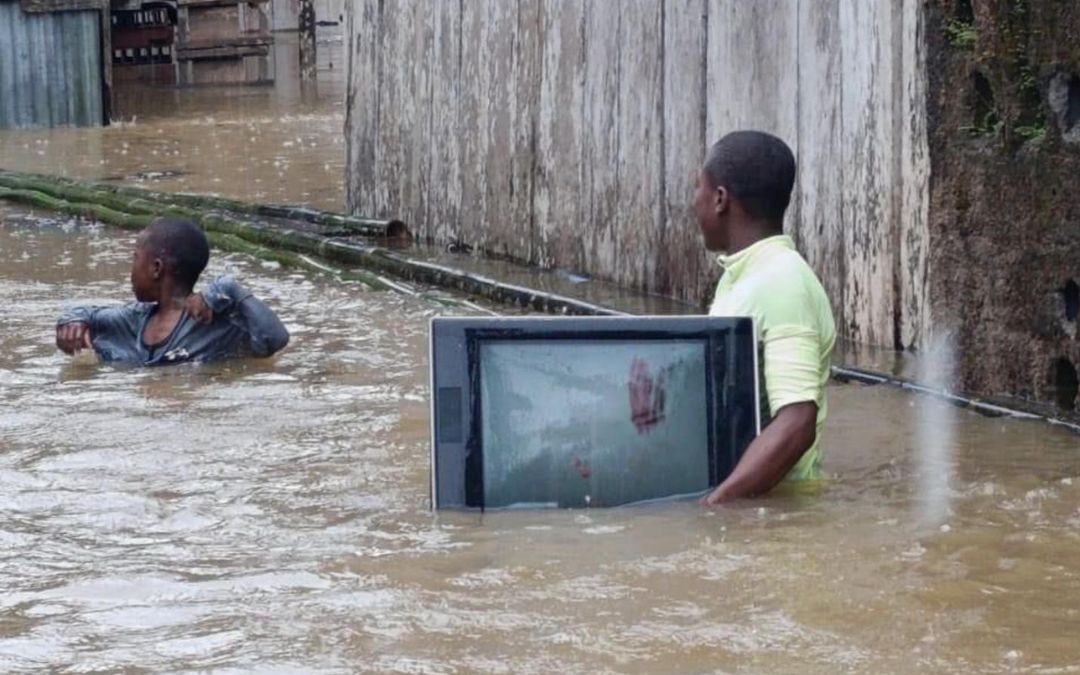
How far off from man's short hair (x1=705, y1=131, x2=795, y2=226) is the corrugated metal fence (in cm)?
1640

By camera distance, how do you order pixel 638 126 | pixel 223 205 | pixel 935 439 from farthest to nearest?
1. pixel 223 205
2. pixel 638 126
3. pixel 935 439

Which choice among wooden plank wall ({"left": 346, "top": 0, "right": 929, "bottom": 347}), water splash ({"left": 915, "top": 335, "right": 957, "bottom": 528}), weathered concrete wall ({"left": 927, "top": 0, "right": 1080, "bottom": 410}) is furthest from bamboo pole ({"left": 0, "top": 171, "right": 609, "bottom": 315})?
weathered concrete wall ({"left": 927, "top": 0, "right": 1080, "bottom": 410})

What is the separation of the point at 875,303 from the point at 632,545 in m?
2.79

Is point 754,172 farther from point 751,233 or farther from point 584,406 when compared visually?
point 584,406

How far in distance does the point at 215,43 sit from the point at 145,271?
20.7 m

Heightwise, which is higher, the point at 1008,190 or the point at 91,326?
the point at 1008,190

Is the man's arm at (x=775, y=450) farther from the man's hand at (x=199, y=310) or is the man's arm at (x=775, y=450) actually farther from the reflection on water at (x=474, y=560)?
the man's hand at (x=199, y=310)

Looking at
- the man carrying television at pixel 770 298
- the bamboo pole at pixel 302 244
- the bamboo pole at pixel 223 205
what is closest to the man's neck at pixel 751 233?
the man carrying television at pixel 770 298

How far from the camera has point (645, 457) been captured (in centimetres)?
495

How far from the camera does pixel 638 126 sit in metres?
8.86

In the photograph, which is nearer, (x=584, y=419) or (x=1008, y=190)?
(x=584, y=419)

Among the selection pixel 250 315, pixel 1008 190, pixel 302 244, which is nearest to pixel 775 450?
pixel 1008 190

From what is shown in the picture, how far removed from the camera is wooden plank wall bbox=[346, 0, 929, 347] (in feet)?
23.7

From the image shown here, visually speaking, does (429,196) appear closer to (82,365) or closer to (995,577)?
(82,365)
